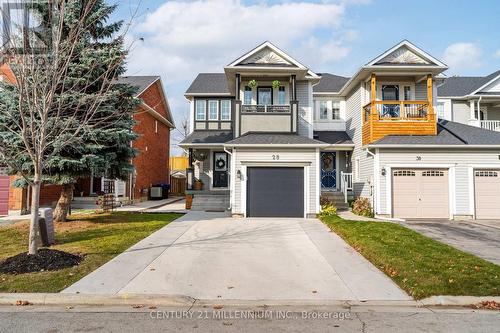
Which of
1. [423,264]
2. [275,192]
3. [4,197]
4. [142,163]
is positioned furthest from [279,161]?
[4,197]

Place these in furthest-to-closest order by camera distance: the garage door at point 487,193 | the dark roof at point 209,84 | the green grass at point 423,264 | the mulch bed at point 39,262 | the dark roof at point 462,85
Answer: the dark roof at point 209,84, the dark roof at point 462,85, the garage door at point 487,193, the mulch bed at point 39,262, the green grass at point 423,264

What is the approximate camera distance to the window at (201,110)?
74.6 ft

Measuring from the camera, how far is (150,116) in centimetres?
2452

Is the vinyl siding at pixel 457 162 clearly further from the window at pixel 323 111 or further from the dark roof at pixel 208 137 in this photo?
the dark roof at pixel 208 137

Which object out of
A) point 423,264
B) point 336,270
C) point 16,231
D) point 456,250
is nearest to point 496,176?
point 456,250

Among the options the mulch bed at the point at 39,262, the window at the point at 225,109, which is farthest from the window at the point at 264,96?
the mulch bed at the point at 39,262

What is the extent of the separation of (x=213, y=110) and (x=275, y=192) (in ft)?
31.3

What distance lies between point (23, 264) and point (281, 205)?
993cm

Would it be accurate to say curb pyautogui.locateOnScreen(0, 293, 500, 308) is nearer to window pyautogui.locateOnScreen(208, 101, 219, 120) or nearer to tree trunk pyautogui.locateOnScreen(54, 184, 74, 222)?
tree trunk pyautogui.locateOnScreen(54, 184, 74, 222)

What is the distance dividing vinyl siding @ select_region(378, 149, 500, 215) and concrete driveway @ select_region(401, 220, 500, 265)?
116 cm

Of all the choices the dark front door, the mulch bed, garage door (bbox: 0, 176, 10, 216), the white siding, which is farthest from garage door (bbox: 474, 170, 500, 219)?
garage door (bbox: 0, 176, 10, 216)

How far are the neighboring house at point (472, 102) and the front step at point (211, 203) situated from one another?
49.2ft

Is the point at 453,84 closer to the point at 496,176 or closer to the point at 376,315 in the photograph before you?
the point at 496,176

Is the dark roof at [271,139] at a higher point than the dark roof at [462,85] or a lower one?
lower
